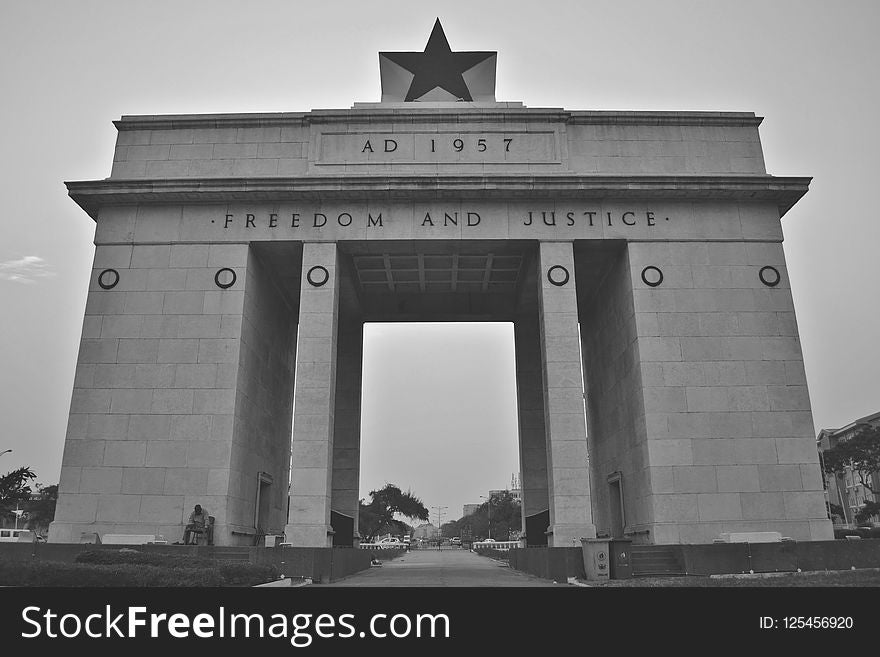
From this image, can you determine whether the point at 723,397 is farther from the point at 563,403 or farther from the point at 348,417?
the point at 348,417

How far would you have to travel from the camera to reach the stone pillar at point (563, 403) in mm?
24281

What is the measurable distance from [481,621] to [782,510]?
22.3 metres

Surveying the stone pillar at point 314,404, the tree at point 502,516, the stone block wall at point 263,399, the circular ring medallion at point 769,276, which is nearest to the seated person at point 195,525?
the stone block wall at point 263,399

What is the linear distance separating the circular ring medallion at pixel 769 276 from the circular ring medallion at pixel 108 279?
25445mm

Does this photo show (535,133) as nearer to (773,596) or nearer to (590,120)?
(590,120)

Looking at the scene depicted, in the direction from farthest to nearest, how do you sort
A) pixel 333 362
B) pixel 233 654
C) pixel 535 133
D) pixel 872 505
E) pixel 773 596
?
pixel 872 505 → pixel 535 133 → pixel 333 362 → pixel 773 596 → pixel 233 654

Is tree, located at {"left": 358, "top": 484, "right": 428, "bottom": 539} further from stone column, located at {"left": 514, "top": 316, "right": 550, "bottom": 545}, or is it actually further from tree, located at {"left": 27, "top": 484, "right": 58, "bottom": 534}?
stone column, located at {"left": 514, "top": 316, "right": 550, "bottom": 545}

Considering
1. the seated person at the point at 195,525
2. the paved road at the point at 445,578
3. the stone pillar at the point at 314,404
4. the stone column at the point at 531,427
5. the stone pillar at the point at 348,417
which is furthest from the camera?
the stone pillar at the point at 348,417

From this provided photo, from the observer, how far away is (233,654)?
5.48 m

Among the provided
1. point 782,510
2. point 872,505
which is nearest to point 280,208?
point 782,510

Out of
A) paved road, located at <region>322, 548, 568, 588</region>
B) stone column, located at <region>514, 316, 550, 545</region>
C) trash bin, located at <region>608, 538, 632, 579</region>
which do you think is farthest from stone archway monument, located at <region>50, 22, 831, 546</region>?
stone column, located at <region>514, 316, 550, 545</region>

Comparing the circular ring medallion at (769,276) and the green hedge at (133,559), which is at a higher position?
the circular ring medallion at (769,276)

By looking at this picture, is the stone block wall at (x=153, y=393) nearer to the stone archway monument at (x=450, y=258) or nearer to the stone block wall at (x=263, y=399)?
the stone archway monument at (x=450, y=258)

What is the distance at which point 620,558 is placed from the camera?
791 inches
